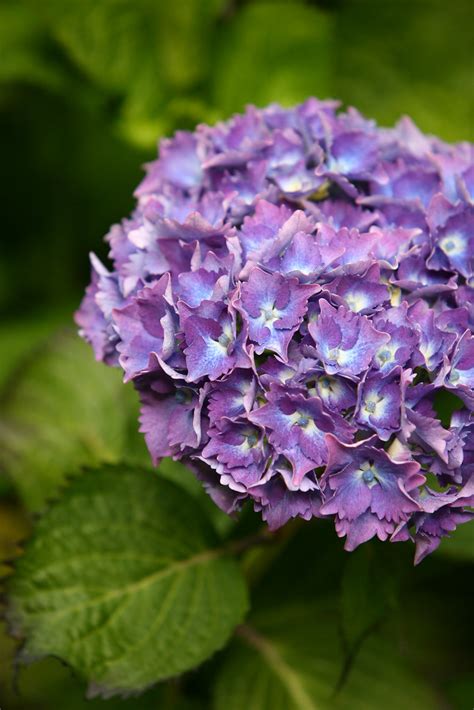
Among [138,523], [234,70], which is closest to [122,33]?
[234,70]

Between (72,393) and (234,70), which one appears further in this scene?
(234,70)

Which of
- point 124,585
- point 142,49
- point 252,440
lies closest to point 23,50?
point 142,49

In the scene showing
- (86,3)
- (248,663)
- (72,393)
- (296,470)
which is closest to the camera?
(296,470)

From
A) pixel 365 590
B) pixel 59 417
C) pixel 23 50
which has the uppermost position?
pixel 23 50

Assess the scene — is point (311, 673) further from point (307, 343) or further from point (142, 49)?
point (142, 49)

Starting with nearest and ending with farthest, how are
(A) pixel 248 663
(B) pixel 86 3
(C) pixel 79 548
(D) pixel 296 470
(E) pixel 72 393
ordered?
(D) pixel 296 470
(C) pixel 79 548
(A) pixel 248 663
(E) pixel 72 393
(B) pixel 86 3

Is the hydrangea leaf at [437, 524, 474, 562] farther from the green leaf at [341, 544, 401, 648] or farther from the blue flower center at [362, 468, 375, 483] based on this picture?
the blue flower center at [362, 468, 375, 483]

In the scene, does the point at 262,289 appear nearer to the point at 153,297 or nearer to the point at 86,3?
the point at 153,297

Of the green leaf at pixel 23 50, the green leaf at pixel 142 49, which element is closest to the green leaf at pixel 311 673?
the green leaf at pixel 142 49
